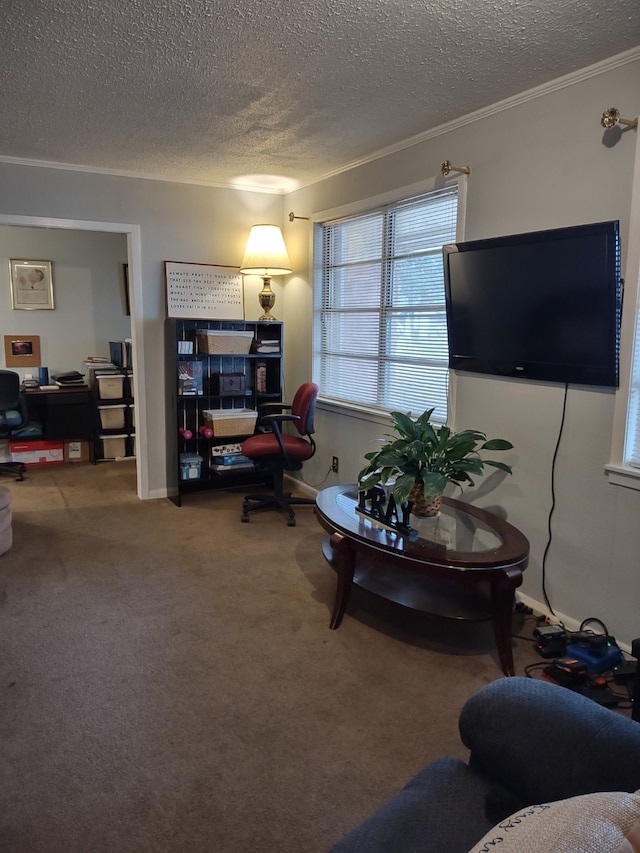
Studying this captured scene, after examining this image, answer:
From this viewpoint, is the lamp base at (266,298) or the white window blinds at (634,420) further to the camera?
the lamp base at (266,298)

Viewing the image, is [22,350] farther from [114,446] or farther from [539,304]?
[539,304]

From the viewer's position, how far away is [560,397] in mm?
2572

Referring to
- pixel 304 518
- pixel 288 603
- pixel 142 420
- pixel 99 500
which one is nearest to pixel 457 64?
pixel 288 603

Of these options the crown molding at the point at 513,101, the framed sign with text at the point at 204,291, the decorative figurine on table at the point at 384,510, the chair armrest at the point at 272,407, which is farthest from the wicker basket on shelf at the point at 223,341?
the decorative figurine on table at the point at 384,510

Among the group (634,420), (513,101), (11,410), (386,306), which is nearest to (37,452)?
(11,410)

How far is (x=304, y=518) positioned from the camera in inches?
162

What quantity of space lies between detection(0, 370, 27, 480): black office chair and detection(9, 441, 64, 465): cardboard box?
201mm

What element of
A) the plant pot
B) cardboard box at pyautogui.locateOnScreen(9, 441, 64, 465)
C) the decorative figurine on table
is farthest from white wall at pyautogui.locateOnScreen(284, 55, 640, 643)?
cardboard box at pyautogui.locateOnScreen(9, 441, 64, 465)

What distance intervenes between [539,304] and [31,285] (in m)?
Answer: 4.88

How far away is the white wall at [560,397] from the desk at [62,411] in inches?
148

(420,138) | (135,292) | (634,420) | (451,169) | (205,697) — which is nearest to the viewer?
(205,697)

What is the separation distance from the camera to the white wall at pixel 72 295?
216 inches

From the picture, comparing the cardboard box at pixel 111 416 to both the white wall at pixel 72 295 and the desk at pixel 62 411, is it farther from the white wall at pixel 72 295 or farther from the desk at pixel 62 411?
the white wall at pixel 72 295

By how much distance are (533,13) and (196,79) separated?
1.38 metres
